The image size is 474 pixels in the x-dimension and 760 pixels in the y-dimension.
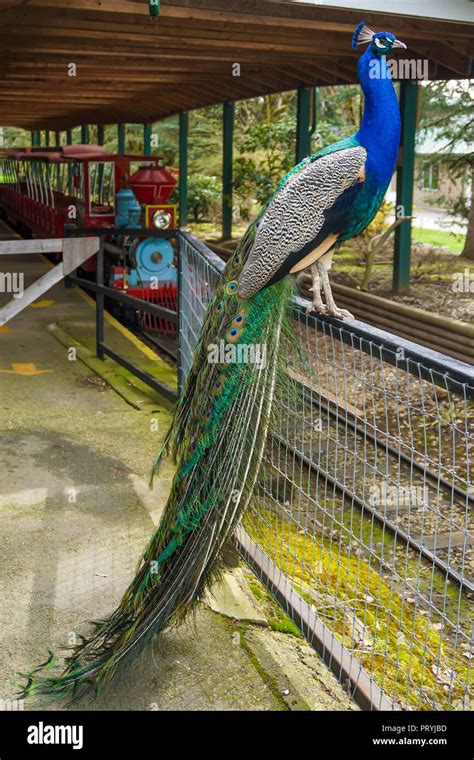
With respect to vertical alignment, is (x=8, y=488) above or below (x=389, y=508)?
above

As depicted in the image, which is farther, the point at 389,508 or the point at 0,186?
the point at 0,186

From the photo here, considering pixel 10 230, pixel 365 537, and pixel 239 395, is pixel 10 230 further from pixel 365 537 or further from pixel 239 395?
pixel 239 395

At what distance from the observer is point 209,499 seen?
3281mm

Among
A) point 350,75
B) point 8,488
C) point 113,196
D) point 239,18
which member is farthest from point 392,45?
point 113,196

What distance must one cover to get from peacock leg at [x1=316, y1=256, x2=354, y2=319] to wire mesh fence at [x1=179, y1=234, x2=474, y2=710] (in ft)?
0.31

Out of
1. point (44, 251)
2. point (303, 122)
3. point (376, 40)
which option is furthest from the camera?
point (303, 122)

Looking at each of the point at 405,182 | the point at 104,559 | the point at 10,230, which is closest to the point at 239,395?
the point at 104,559

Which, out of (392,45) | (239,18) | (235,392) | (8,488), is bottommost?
(8,488)

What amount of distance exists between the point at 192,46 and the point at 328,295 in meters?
8.62

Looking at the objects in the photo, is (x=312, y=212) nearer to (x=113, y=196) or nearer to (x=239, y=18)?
(x=239, y=18)

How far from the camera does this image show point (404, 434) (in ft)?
27.0

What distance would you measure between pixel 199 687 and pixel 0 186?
1028 inches

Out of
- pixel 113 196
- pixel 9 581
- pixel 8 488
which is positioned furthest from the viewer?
pixel 113 196

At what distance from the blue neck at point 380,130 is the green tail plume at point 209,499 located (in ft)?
2.03
